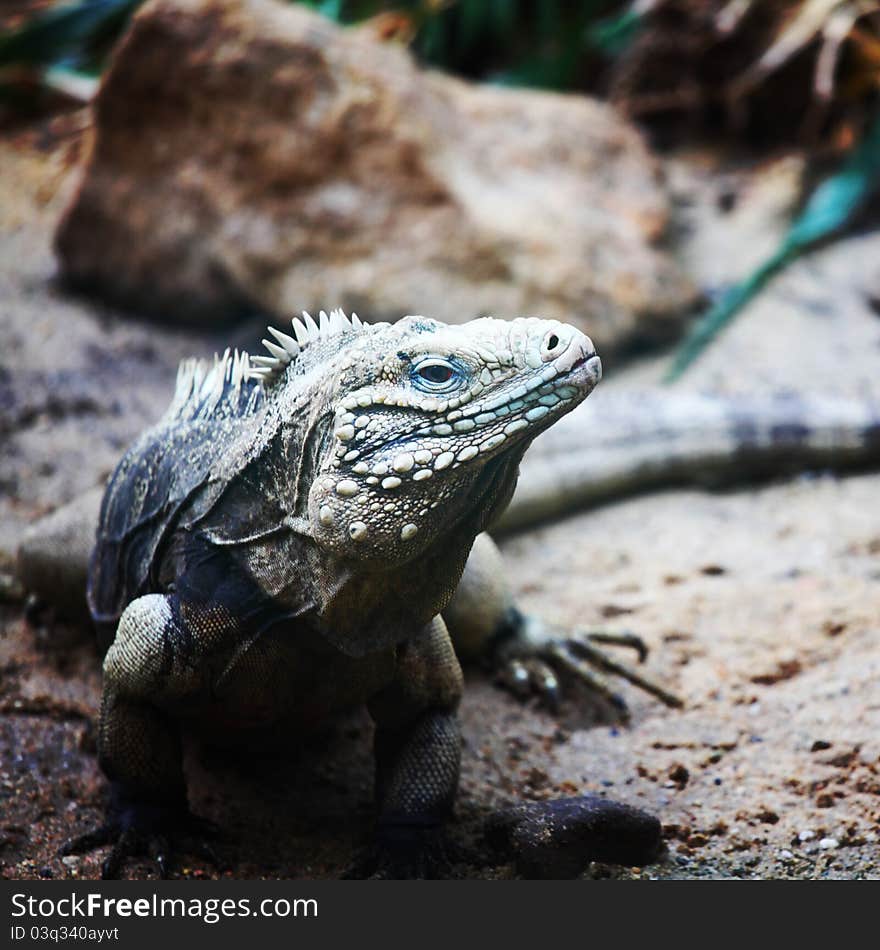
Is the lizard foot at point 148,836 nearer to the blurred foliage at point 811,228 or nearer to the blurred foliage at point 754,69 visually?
the blurred foliage at point 811,228

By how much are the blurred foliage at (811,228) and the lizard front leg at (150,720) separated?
182 inches

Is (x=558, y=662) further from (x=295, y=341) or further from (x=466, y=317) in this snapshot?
(x=466, y=317)

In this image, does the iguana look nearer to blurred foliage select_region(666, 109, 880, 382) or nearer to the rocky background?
the rocky background

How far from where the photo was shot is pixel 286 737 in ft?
11.7

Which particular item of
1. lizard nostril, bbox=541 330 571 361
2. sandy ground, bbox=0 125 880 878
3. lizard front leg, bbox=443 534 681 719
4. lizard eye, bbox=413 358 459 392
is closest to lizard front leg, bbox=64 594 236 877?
sandy ground, bbox=0 125 880 878

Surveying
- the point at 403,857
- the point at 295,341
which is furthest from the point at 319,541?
the point at 403,857

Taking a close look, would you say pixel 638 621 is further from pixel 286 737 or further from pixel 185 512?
pixel 185 512

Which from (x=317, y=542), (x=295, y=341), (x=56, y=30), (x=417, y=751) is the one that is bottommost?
(x=417, y=751)

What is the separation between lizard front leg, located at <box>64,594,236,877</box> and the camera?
3.15 meters

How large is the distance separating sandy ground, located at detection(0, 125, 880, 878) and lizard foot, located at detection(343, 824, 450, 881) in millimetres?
97

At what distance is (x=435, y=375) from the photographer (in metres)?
2.75

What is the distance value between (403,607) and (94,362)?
15.3 feet

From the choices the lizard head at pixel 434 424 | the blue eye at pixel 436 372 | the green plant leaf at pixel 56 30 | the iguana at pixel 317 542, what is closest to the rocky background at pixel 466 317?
the iguana at pixel 317 542

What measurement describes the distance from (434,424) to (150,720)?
4.43ft
